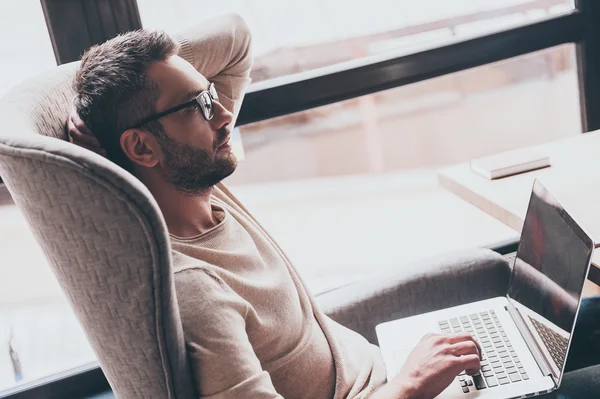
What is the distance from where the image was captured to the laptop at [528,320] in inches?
46.8

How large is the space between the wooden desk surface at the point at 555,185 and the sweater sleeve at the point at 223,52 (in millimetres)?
582

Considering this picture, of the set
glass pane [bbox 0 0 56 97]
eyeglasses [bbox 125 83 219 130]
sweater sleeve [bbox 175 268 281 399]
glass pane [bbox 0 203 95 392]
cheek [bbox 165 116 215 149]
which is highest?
glass pane [bbox 0 0 56 97]

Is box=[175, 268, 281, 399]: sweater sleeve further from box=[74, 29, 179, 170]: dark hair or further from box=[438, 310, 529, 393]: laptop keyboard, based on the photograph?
box=[438, 310, 529, 393]: laptop keyboard

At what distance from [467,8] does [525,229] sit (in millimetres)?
1017

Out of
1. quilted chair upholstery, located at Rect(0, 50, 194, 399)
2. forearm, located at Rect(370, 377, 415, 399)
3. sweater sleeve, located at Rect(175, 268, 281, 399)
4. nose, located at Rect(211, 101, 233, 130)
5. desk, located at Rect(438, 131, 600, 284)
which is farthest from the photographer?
desk, located at Rect(438, 131, 600, 284)

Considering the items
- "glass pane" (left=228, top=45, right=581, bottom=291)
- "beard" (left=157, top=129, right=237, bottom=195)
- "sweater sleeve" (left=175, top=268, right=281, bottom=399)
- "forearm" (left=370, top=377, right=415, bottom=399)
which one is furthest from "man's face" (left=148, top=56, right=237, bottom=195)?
"glass pane" (left=228, top=45, right=581, bottom=291)

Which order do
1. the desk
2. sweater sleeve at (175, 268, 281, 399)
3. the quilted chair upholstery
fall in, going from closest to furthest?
the quilted chair upholstery < sweater sleeve at (175, 268, 281, 399) < the desk

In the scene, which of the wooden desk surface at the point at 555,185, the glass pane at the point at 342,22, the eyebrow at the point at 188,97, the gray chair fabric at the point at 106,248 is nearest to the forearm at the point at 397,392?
the gray chair fabric at the point at 106,248

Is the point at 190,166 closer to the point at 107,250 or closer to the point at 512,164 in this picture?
the point at 107,250

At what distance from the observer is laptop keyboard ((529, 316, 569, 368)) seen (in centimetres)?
117

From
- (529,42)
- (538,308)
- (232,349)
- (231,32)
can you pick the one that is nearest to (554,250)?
(538,308)

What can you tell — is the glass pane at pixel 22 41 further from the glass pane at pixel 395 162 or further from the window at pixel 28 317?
the glass pane at pixel 395 162

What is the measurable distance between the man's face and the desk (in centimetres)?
65

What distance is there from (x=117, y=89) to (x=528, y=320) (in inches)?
32.5
